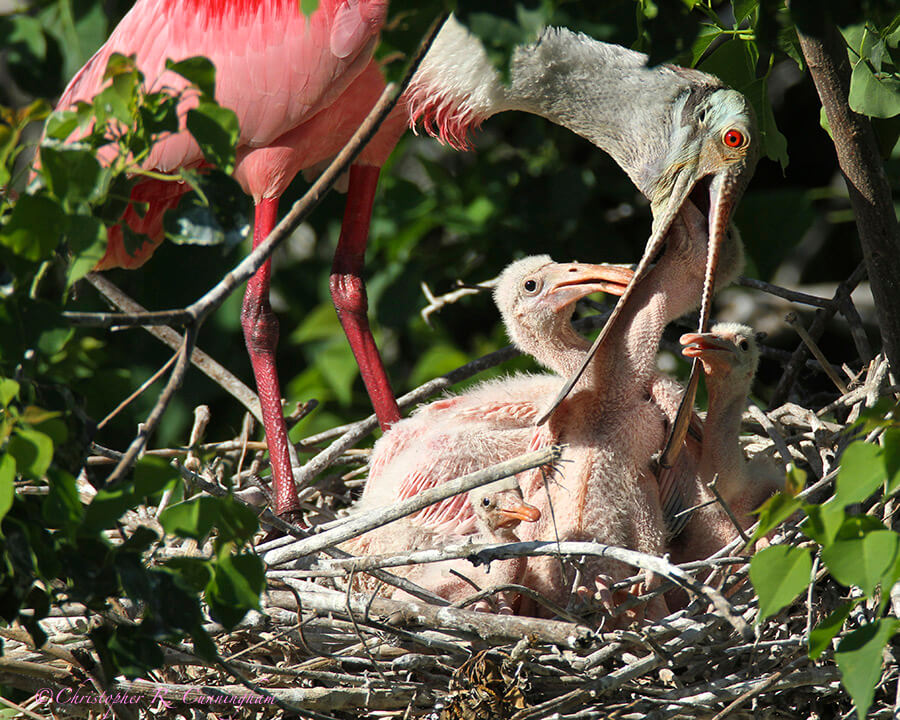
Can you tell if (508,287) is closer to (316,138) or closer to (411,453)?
(411,453)

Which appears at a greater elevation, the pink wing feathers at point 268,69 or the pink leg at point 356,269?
the pink wing feathers at point 268,69

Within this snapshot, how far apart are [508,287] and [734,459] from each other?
76 centimetres

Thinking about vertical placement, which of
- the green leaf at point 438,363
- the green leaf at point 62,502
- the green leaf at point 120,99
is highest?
the green leaf at point 120,99

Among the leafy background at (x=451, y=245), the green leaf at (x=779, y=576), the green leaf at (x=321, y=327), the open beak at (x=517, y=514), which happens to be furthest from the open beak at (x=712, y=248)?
the green leaf at (x=321, y=327)

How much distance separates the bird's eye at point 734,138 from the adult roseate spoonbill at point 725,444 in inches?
21.9

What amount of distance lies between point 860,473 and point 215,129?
1.18 metres

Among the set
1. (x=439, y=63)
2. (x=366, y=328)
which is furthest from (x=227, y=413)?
(x=439, y=63)

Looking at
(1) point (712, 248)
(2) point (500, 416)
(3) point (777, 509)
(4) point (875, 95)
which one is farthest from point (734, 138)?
(3) point (777, 509)

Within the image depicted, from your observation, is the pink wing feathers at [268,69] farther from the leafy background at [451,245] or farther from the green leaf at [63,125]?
the green leaf at [63,125]

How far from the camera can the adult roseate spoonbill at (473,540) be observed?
248cm

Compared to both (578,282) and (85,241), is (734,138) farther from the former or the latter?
(85,241)

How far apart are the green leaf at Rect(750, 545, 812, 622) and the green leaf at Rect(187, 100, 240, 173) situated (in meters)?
1.12

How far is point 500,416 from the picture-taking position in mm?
2961

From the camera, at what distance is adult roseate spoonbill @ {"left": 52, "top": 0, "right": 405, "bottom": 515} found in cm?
328
